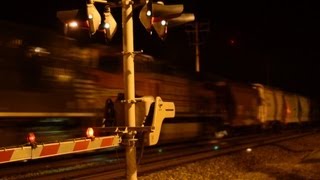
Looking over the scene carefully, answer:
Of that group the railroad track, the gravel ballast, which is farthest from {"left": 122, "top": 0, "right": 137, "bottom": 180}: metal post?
the gravel ballast

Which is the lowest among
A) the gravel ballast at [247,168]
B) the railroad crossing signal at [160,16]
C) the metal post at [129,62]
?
the gravel ballast at [247,168]

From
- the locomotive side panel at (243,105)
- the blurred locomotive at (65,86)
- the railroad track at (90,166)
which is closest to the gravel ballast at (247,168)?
the railroad track at (90,166)

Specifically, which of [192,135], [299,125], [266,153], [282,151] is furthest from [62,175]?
[299,125]

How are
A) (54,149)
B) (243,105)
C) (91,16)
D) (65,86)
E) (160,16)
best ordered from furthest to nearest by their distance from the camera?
(243,105), (65,86), (160,16), (91,16), (54,149)

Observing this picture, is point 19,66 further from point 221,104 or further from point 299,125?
point 299,125

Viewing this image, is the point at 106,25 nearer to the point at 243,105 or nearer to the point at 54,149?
the point at 54,149

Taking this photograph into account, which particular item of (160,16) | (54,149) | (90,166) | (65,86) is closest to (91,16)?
(160,16)

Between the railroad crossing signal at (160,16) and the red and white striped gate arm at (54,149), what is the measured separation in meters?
1.60

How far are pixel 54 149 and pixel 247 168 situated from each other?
875cm

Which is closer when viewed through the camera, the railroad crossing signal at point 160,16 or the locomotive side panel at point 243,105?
the railroad crossing signal at point 160,16

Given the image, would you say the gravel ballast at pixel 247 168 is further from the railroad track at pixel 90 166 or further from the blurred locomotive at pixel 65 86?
the blurred locomotive at pixel 65 86

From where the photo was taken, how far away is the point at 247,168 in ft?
46.2

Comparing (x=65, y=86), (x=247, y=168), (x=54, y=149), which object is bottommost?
(x=247, y=168)

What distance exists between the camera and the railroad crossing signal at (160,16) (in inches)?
273
